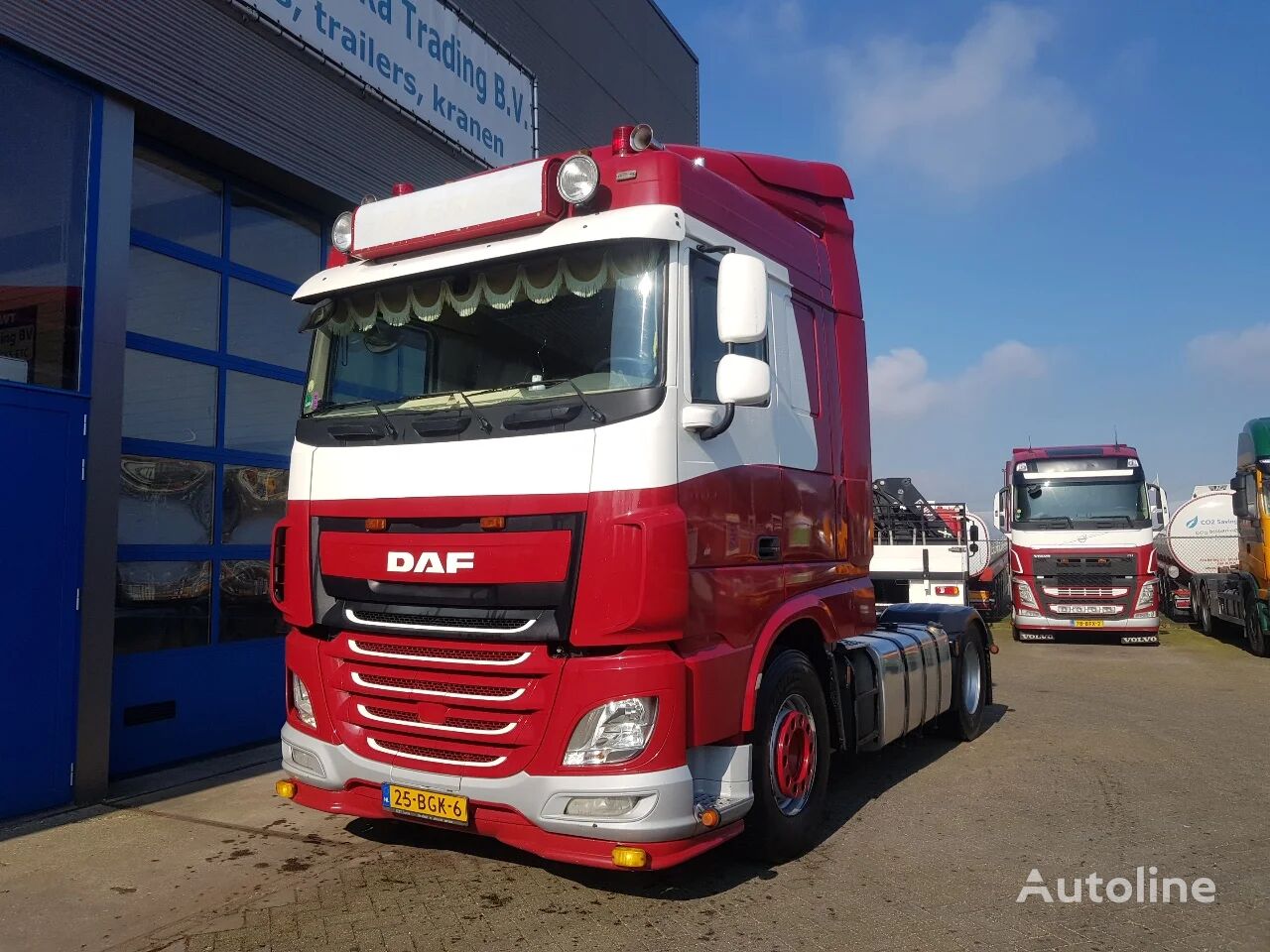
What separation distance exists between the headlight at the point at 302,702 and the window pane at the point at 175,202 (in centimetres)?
379

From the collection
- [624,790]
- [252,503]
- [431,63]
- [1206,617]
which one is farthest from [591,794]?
[1206,617]

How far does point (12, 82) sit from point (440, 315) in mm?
3283

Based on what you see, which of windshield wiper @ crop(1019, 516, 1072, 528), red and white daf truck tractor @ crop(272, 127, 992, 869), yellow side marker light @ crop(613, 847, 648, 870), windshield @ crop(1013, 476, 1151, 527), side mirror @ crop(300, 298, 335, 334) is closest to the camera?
yellow side marker light @ crop(613, 847, 648, 870)

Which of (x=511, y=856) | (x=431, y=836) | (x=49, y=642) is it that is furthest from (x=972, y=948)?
(x=49, y=642)

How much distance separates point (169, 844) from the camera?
5.14 meters

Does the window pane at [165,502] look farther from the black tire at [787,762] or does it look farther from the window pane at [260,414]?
the black tire at [787,762]

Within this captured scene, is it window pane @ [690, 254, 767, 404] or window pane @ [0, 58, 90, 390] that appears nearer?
window pane @ [690, 254, 767, 404]

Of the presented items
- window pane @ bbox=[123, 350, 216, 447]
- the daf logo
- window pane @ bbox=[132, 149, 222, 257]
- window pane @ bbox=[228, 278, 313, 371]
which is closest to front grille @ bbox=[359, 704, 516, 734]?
the daf logo

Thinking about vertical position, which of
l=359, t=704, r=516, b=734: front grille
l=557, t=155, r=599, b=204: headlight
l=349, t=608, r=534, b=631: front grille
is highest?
l=557, t=155, r=599, b=204: headlight

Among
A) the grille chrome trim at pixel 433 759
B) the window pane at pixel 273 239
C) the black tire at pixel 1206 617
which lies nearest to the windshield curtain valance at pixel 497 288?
the grille chrome trim at pixel 433 759

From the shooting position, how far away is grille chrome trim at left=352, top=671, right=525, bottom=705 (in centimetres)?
394

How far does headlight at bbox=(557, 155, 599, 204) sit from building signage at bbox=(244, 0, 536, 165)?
14.6ft

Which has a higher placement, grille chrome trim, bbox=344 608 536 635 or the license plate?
grille chrome trim, bbox=344 608 536 635

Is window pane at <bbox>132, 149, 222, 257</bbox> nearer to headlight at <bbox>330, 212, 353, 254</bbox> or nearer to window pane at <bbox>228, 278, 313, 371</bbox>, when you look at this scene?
window pane at <bbox>228, 278, 313, 371</bbox>
